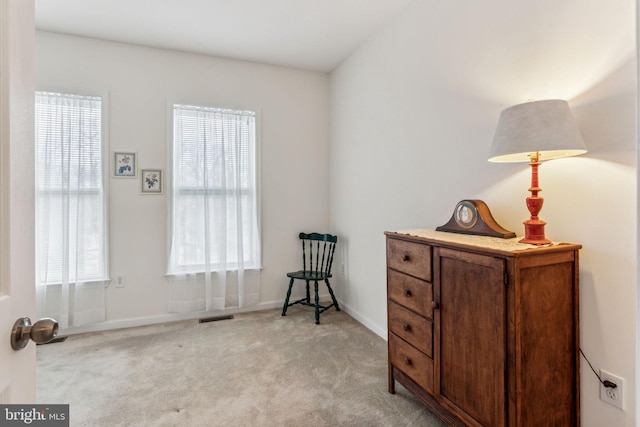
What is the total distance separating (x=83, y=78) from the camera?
304 centimetres

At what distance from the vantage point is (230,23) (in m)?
2.83

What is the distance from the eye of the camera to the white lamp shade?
127 centimetres

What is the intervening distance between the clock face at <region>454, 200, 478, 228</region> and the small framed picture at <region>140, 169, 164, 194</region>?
2.76m

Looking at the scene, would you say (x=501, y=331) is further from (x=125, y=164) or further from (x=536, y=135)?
(x=125, y=164)

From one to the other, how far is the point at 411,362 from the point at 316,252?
2107 mm

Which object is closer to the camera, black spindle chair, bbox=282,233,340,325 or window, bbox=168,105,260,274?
window, bbox=168,105,260,274

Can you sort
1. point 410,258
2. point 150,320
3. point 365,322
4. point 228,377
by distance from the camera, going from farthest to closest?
1. point 150,320
2. point 365,322
3. point 228,377
4. point 410,258

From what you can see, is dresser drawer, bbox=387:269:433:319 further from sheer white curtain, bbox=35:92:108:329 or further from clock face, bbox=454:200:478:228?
sheer white curtain, bbox=35:92:108:329

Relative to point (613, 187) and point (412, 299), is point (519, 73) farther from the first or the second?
point (412, 299)

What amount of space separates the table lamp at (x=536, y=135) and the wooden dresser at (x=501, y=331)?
197mm

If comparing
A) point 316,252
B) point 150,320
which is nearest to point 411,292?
point 316,252

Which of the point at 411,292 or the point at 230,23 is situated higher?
the point at 230,23

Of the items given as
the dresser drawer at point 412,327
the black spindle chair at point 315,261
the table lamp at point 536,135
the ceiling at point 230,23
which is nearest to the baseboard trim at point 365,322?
the black spindle chair at point 315,261

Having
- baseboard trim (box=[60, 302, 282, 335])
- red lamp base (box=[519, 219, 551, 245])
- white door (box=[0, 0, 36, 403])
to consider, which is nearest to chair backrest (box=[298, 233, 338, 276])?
baseboard trim (box=[60, 302, 282, 335])
